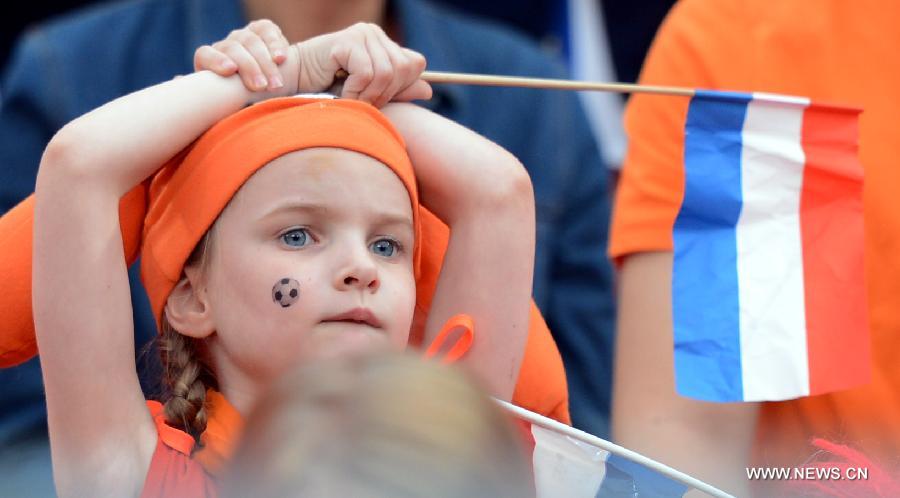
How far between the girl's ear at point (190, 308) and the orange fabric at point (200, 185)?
17mm

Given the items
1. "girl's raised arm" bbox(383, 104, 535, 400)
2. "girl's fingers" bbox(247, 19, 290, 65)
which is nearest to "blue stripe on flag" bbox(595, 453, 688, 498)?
"girl's raised arm" bbox(383, 104, 535, 400)

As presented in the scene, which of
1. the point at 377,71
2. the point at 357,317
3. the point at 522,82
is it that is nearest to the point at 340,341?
the point at 357,317

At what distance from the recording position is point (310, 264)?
1828mm

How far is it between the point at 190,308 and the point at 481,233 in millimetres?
387

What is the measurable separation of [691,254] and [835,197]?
0.24 m

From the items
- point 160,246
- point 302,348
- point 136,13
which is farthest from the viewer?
point 136,13

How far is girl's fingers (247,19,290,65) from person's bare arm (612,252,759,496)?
0.80 m

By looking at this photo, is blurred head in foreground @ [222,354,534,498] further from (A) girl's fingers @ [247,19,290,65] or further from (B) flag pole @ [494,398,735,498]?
(A) girl's fingers @ [247,19,290,65]

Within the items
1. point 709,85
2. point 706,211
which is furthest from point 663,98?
point 706,211

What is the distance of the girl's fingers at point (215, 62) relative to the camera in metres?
1.94

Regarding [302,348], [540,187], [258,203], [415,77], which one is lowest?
[540,187]

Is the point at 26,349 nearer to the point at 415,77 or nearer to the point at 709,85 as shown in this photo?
the point at 415,77

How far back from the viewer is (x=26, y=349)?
6.46 ft

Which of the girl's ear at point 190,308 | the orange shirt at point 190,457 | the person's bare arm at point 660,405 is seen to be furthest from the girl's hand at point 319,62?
the person's bare arm at point 660,405
